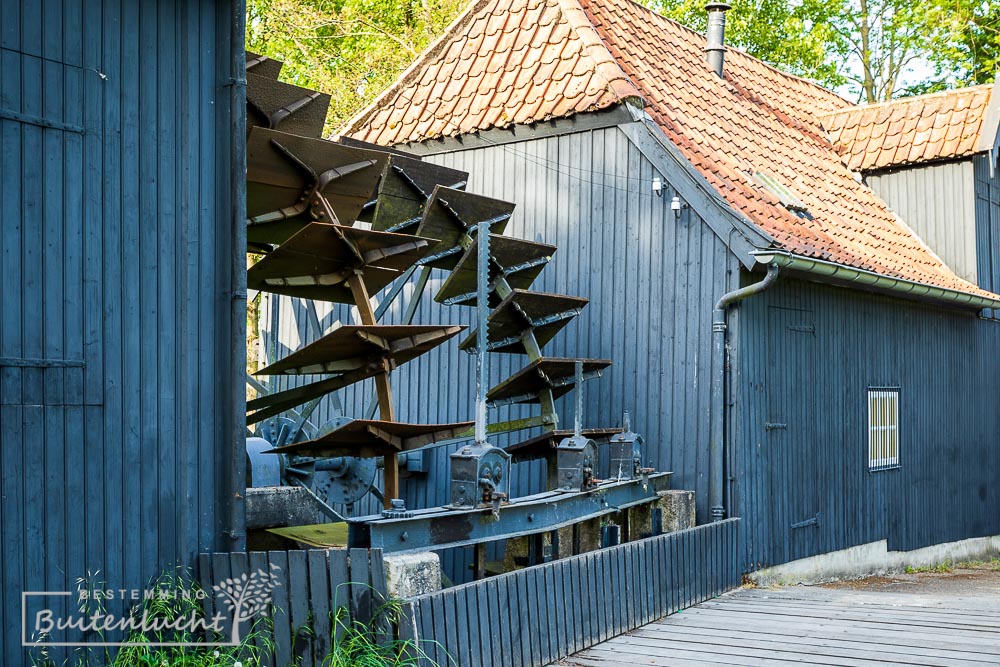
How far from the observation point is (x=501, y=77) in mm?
11680

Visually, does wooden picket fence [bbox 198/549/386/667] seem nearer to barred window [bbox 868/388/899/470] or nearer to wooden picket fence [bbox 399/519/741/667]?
wooden picket fence [bbox 399/519/741/667]

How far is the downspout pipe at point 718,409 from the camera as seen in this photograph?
9586 mm

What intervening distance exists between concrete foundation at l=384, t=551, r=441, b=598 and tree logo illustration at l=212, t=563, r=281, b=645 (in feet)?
1.87

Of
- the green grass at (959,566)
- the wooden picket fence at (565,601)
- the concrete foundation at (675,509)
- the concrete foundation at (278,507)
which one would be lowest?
the green grass at (959,566)

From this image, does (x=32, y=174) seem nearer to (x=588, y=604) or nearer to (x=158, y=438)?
(x=158, y=438)

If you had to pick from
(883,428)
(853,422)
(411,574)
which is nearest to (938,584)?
(883,428)

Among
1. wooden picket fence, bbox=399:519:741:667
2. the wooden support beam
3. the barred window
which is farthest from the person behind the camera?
the barred window

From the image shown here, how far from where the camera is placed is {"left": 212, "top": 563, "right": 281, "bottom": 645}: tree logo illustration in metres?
5.61

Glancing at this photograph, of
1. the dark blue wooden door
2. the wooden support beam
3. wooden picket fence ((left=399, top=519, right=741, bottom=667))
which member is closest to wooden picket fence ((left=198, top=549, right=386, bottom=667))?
wooden picket fence ((left=399, top=519, right=741, bottom=667))

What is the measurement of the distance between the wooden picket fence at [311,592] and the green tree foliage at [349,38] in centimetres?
1746

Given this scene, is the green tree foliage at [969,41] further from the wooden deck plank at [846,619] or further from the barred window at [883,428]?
the wooden deck plank at [846,619]

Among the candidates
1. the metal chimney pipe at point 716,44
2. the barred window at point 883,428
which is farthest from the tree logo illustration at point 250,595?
the metal chimney pipe at point 716,44

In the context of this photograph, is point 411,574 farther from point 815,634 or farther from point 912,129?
point 912,129

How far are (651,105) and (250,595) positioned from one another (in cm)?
687
